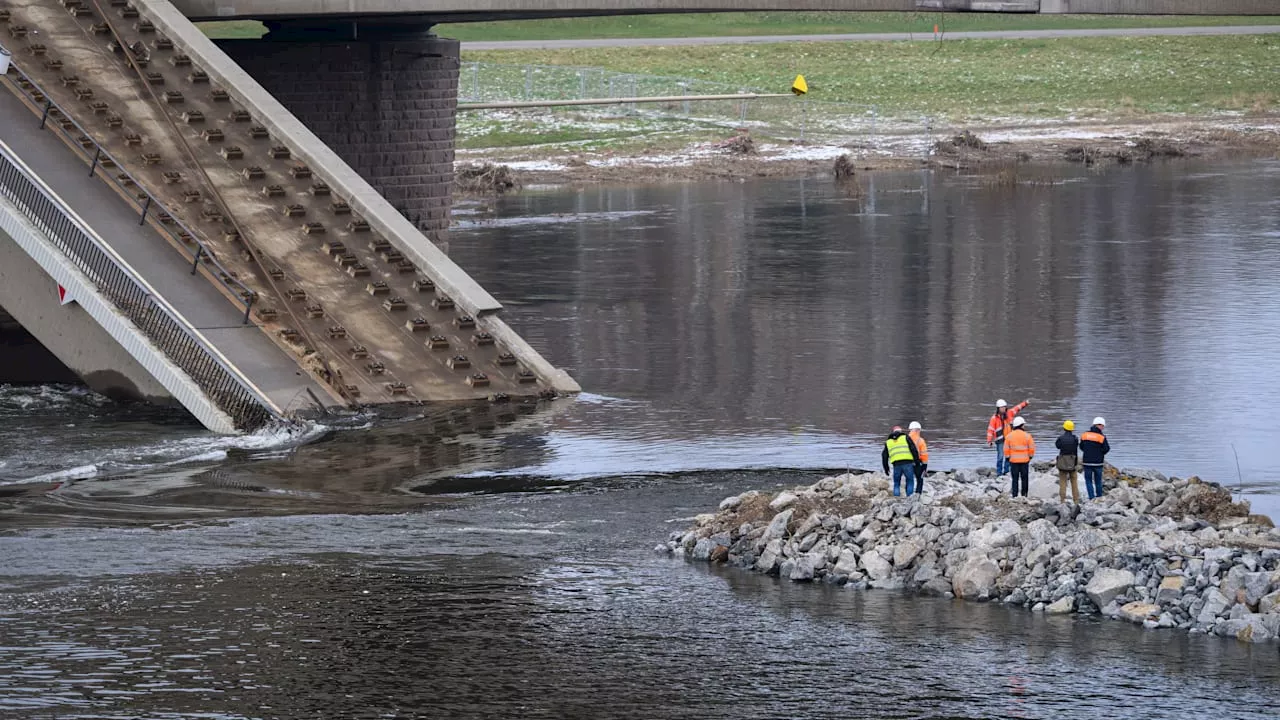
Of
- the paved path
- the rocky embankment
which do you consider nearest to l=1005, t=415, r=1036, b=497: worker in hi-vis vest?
the rocky embankment

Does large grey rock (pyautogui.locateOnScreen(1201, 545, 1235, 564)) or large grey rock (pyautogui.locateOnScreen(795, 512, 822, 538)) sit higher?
large grey rock (pyautogui.locateOnScreen(795, 512, 822, 538))

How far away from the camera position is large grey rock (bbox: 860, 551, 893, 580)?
23.9m

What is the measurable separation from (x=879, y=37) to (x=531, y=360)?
67316 mm

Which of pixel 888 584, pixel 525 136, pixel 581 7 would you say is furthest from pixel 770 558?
pixel 525 136

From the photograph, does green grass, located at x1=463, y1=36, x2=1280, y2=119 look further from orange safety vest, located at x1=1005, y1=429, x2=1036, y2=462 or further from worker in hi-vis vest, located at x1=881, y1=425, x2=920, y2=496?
worker in hi-vis vest, located at x1=881, y1=425, x2=920, y2=496

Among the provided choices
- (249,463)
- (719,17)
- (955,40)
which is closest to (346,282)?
(249,463)

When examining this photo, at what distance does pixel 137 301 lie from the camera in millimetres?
34281

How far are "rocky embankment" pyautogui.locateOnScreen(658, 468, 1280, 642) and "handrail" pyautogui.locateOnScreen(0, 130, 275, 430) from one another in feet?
33.8

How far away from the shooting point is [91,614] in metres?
22.7

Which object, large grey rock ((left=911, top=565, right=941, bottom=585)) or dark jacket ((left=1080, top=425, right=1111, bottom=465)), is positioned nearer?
large grey rock ((left=911, top=565, right=941, bottom=585))

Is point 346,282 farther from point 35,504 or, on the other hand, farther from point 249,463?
point 35,504

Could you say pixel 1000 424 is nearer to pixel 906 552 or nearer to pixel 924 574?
pixel 906 552

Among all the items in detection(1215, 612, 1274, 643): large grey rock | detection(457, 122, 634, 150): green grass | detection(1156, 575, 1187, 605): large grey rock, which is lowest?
detection(1215, 612, 1274, 643): large grey rock

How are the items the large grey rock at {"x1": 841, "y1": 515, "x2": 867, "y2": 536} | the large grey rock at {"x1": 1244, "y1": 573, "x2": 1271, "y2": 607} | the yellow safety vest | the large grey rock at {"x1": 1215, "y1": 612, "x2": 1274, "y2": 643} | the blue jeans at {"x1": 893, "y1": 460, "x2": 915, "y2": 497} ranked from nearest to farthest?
the large grey rock at {"x1": 1215, "y1": 612, "x2": 1274, "y2": 643}, the large grey rock at {"x1": 1244, "y1": 573, "x2": 1271, "y2": 607}, the large grey rock at {"x1": 841, "y1": 515, "x2": 867, "y2": 536}, the yellow safety vest, the blue jeans at {"x1": 893, "y1": 460, "x2": 915, "y2": 497}
